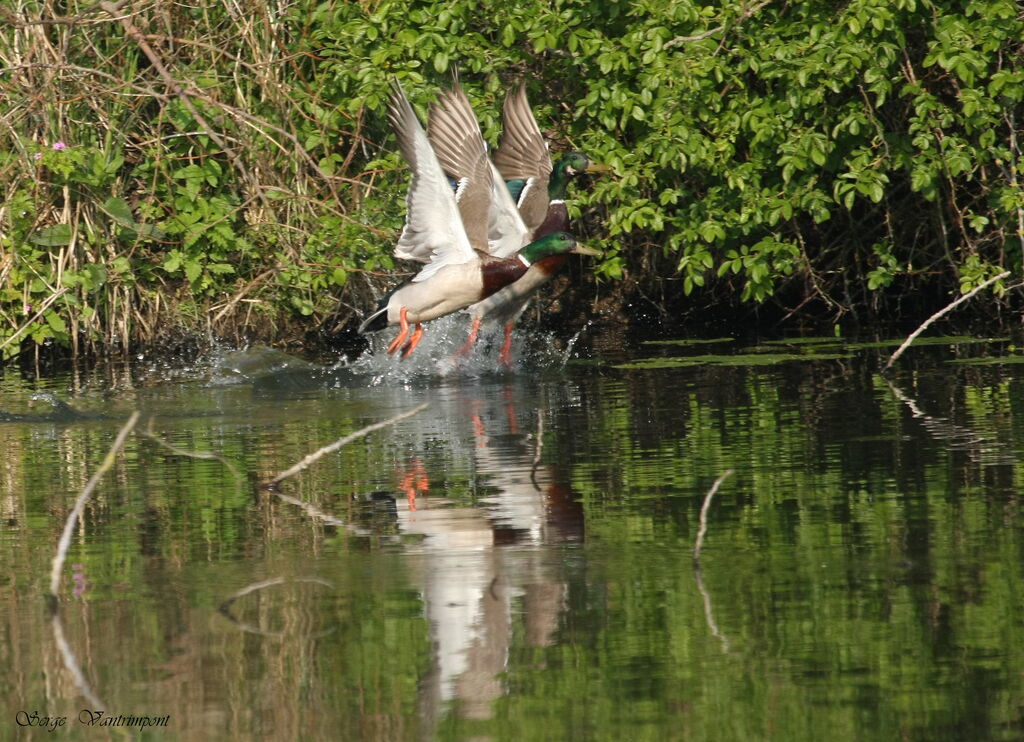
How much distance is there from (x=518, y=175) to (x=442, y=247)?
176 centimetres

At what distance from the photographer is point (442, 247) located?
1060 cm

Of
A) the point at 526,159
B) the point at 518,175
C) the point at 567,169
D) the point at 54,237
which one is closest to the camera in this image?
the point at 567,169

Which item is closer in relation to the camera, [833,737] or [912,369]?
[833,737]

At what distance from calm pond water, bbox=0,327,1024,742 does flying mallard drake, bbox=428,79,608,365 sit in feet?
8.14

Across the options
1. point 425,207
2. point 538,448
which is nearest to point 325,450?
point 538,448

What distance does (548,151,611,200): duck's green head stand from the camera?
1106cm

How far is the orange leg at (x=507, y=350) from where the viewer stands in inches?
422

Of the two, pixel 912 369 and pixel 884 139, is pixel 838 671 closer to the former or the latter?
pixel 912 369

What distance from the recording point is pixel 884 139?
10570 millimetres

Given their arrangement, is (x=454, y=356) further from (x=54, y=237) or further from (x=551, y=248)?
(x=54, y=237)

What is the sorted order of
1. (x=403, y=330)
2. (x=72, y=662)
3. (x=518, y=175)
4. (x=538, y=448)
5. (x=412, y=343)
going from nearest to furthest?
1. (x=72, y=662)
2. (x=538, y=448)
3. (x=403, y=330)
4. (x=412, y=343)
5. (x=518, y=175)

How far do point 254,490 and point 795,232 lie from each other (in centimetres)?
620

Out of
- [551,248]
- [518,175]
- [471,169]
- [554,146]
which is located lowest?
[551,248]

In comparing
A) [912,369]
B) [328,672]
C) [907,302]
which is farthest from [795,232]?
[328,672]
